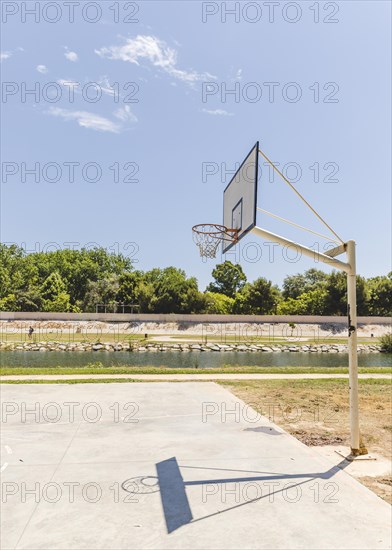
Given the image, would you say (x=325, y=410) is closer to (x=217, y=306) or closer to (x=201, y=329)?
(x=201, y=329)

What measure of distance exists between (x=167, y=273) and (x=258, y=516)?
272 ft

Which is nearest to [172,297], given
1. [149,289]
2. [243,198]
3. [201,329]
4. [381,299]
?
[149,289]

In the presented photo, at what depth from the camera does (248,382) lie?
1753 centimetres

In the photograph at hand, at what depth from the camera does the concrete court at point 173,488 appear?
5062mm

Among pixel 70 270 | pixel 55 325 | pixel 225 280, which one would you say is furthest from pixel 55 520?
pixel 225 280

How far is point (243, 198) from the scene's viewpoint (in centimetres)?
966

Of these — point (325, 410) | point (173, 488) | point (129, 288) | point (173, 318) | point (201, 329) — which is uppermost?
point (129, 288)

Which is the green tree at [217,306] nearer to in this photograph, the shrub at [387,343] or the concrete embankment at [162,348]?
the concrete embankment at [162,348]

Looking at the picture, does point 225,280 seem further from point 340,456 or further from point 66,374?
point 340,456

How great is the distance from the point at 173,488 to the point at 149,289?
6702cm

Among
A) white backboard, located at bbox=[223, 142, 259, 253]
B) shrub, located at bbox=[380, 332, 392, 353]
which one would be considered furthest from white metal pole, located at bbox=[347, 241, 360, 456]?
shrub, located at bbox=[380, 332, 392, 353]

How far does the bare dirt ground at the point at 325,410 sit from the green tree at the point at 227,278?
85.6m

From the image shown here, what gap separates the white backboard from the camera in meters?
8.83

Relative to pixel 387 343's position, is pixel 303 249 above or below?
above
